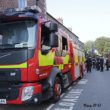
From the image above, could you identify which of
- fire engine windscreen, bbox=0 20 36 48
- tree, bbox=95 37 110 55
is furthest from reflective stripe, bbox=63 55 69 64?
tree, bbox=95 37 110 55

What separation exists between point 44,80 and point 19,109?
1.22 meters

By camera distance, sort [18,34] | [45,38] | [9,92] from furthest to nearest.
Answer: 1. [45,38]
2. [18,34]
3. [9,92]

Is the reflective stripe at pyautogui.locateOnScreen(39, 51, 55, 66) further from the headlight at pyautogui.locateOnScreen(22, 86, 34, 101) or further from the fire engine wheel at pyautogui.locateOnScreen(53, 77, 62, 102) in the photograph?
the headlight at pyautogui.locateOnScreen(22, 86, 34, 101)

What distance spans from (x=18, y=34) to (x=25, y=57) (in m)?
0.78

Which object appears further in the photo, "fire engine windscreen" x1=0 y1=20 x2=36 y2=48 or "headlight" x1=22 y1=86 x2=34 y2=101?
"fire engine windscreen" x1=0 y1=20 x2=36 y2=48

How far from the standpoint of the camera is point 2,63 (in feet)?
29.5

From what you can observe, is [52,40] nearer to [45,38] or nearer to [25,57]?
[45,38]

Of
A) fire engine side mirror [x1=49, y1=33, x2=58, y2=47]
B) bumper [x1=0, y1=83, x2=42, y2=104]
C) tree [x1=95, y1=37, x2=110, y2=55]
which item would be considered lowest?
bumper [x1=0, y1=83, x2=42, y2=104]

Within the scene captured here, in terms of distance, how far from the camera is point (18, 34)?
9.18m

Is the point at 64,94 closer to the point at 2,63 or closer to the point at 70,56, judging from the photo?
the point at 70,56

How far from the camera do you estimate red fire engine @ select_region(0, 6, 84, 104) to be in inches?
345

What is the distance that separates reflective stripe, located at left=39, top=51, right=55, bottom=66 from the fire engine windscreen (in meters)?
0.54

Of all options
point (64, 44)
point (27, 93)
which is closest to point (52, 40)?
point (27, 93)

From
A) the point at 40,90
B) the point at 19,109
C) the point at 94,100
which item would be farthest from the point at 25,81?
the point at 94,100
